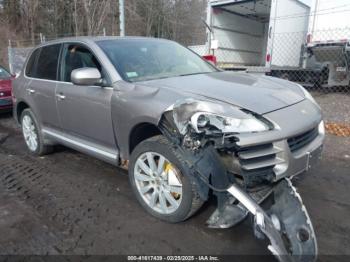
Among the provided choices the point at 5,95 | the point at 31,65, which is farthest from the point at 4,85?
the point at 31,65

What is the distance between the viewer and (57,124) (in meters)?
4.37

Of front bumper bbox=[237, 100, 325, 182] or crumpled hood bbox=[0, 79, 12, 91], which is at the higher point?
front bumper bbox=[237, 100, 325, 182]

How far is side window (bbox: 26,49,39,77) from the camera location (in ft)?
16.3

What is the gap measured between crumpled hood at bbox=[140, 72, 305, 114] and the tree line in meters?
22.8

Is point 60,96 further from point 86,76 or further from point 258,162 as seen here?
point 258,162

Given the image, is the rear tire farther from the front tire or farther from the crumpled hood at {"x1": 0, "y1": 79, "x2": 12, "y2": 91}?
the crumpled hood at {"x1": 0, "y1": 79, "x2": 12, "y2": 91}

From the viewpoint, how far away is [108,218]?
10.3 ft

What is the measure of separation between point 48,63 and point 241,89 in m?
2.96

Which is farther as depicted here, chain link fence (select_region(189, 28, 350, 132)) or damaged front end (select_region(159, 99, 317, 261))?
chain link fence (select_region(189, 28, 350, 132))

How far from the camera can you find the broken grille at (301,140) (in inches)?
103

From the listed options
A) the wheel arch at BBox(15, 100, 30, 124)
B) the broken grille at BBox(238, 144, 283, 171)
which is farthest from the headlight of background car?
the wheel arch at BBox(15, 100, 30, 124)

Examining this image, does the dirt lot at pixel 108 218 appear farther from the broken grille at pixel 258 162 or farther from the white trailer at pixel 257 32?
the white trailer at pixel 257 32

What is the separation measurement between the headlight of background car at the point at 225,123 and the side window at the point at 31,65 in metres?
3.56

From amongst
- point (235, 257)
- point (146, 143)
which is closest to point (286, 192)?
point (235, 257)
